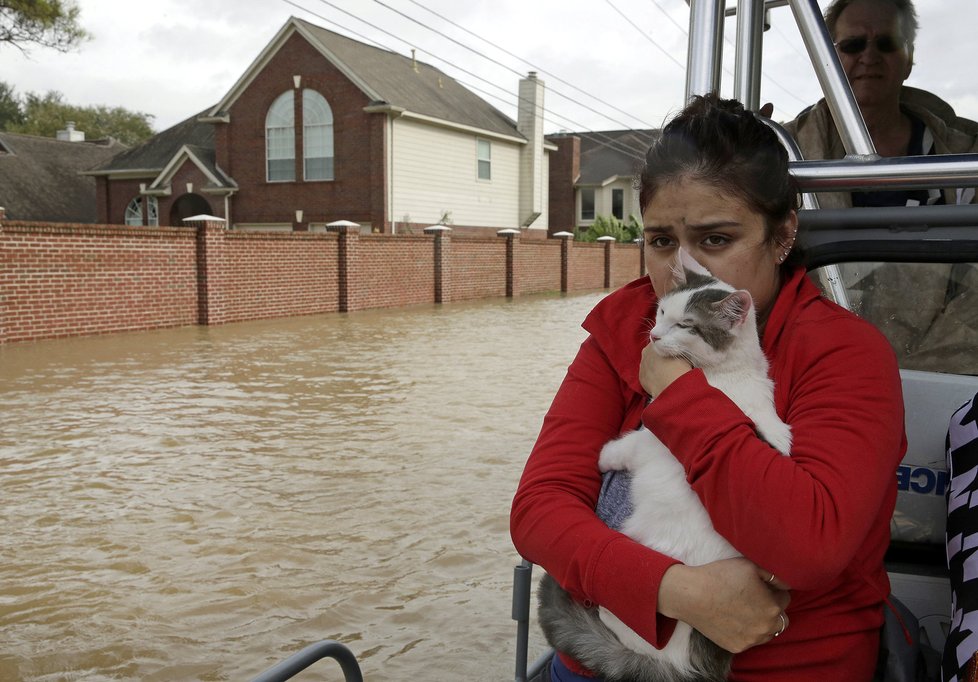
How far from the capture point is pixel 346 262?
74.4ft

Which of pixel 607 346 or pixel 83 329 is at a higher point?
pixel 607 346

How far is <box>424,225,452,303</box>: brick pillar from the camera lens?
86.5ft

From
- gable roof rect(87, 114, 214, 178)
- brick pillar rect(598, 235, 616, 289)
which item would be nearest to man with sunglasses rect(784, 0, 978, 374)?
brick pillar rect(598, 235, 616, 289)

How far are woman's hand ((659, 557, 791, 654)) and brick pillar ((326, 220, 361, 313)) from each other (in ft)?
70.3

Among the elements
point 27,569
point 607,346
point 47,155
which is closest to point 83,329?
point 27,569

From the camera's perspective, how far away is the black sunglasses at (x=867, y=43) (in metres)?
3.45

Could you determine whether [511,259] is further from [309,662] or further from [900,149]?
[309,662]

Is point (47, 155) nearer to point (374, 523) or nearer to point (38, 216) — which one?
point (38, 216)

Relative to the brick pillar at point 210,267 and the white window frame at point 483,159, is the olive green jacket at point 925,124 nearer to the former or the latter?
the brick pillar at point 210,267

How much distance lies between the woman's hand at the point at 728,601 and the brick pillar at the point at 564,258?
105 feet

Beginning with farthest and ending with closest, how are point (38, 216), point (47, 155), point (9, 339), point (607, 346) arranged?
point (47, 155) < point (38, 216) < point (9, 339) < point (607, 346)

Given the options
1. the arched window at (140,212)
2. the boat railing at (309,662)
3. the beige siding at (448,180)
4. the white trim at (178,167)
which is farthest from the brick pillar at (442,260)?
the boat railing at (309,662)

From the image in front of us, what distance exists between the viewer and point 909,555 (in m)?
2.43

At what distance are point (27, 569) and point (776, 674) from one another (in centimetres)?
490
